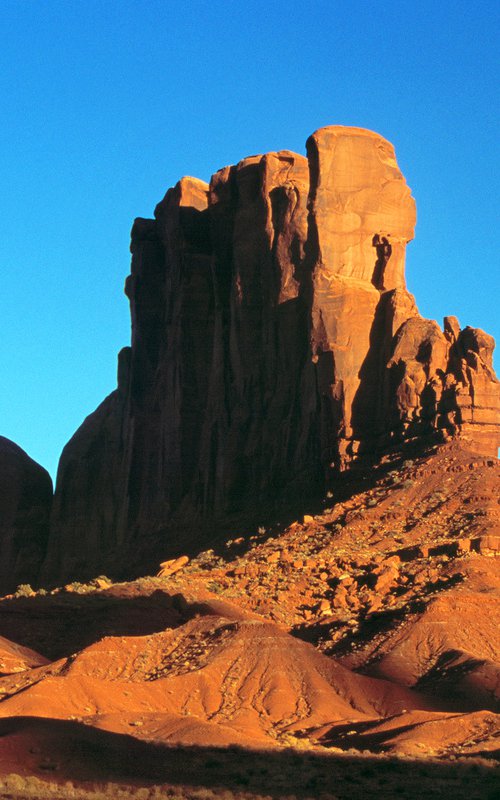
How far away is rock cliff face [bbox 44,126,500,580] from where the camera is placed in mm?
75250

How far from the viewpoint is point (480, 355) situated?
7225 cm

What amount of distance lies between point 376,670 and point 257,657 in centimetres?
441

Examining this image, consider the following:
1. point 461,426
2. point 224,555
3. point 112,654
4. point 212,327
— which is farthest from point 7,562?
point 112,654

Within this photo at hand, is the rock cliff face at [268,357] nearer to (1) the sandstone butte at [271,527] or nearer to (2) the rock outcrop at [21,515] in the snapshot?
(1) the sandstone butte at [271,527]

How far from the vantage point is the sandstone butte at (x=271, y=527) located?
41.6 m

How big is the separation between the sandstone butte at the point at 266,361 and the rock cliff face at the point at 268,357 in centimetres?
9

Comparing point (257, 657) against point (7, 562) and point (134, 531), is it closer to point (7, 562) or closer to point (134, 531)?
point (134, 531)

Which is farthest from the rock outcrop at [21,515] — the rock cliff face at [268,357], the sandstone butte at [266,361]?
the rock cliff face at [268,357]

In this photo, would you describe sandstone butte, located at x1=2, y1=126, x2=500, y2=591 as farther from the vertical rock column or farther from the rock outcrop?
the rock outcrop

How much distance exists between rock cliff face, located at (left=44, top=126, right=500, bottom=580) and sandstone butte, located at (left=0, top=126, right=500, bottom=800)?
0.44 ft

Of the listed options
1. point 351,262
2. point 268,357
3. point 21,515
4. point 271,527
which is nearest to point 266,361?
point 268,357

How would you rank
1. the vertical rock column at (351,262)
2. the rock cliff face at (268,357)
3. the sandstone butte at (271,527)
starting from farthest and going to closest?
the vertical rock column at (351,262), the rock cliff face at (268,357), the sandstone butte at (271,527)

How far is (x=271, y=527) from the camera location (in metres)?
76.2

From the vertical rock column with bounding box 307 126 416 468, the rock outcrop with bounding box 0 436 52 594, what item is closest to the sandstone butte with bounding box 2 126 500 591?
the vertical rock column with bounding box 307 126 416 468
